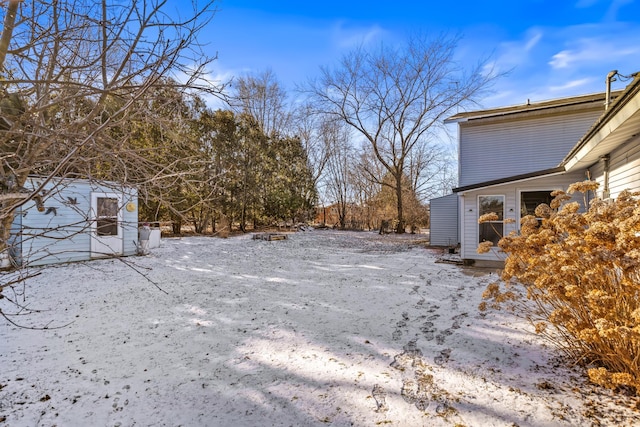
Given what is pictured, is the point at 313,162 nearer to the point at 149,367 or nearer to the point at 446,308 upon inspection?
the point at 446,308

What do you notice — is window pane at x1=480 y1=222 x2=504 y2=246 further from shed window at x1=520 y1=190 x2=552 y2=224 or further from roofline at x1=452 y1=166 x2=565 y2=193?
roofline at x1=452 y1=166 x2=565 y2=193

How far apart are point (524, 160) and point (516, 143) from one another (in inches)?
22.8

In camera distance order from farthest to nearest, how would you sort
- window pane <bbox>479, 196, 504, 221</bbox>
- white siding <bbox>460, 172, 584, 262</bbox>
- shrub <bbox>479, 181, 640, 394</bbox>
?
window pane <bbox>479, 196, 504, 221</bbox> → white siding <bbox>460, 172, 584, 262</bbox> → shrub <bbox>479, 181, 640, 394</bbox>

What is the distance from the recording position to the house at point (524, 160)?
5.29m

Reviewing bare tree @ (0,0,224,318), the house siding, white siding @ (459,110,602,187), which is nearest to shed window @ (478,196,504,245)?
white siding @ (459,110,602,187)

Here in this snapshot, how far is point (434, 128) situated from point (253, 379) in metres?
17.7

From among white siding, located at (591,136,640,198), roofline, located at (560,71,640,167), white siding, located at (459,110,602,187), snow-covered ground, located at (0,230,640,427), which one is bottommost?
snow-covered ground, located at (0,230,640,427)

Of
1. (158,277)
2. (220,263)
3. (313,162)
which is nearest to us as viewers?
(158,277)

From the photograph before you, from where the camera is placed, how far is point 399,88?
17016 mm

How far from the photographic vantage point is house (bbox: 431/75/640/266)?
5.29m

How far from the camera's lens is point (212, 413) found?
2.36 m

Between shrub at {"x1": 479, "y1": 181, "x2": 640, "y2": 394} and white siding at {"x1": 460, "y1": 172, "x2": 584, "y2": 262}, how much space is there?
16.3ft

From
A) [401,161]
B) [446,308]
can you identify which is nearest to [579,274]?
[446,308]

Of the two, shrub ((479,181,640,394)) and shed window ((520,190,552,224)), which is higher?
shed window ((520,190,552,224))
